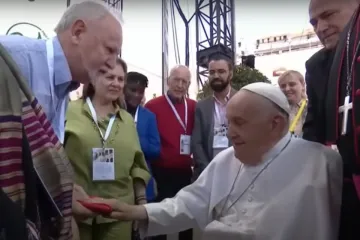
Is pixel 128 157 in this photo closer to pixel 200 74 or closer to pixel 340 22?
pixel 340 22

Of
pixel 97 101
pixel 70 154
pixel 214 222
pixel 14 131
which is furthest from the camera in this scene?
pixel 97 101

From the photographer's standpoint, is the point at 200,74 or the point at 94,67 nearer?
the point at 94,67

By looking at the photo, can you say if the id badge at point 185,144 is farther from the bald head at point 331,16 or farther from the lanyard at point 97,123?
the bald head at point 331,16

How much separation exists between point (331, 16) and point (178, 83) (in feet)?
8.15

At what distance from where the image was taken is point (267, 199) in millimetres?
1854

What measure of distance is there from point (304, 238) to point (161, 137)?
2.32 m

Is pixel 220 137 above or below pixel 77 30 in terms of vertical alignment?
below

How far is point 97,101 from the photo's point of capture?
9.61 feet

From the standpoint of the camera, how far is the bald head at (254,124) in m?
1.90

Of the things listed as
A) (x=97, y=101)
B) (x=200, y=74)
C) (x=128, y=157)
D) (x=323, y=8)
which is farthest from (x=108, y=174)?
(x=200, y=74)

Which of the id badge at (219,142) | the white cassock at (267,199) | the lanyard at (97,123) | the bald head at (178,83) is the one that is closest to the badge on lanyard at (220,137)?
the id badge at (219,142)

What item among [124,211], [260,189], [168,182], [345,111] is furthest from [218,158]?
[168,182]

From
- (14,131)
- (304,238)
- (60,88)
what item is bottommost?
(304,238)

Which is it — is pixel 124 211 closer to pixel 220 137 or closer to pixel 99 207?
pixel 99 207
